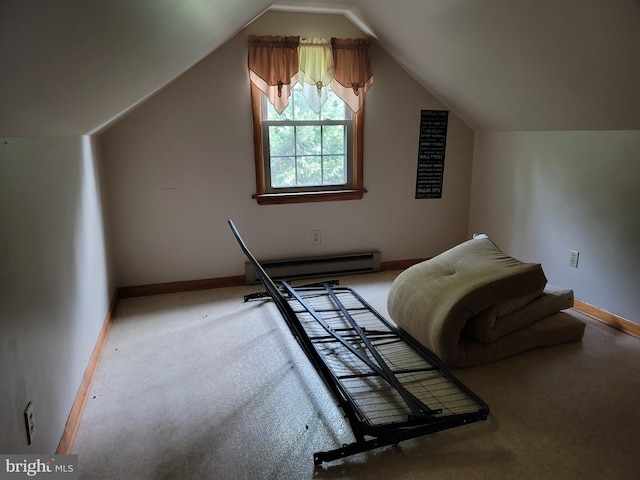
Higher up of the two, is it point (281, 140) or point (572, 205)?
point (281, 140)

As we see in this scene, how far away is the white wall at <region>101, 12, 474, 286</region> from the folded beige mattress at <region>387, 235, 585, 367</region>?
4.35ft

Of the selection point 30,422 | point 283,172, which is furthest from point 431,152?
point 30,422

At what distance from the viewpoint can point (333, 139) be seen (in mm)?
3857

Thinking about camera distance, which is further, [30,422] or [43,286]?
[43,286]

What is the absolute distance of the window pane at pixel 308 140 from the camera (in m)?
3.77

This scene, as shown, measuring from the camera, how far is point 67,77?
4.40ft

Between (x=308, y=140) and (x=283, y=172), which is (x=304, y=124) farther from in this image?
(x=283, y=172)

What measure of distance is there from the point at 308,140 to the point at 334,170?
347 mm

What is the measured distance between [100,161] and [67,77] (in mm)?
1995

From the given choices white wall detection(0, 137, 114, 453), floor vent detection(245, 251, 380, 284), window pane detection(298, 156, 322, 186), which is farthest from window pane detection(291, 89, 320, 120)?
white wall detection(0, 137, 114, 453)

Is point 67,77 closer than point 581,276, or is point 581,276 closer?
→ point 67,77

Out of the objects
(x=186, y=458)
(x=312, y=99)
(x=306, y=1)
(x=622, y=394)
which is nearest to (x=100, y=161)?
(x=312, y=99)

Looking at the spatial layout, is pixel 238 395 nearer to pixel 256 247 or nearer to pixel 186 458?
pixel 186 458

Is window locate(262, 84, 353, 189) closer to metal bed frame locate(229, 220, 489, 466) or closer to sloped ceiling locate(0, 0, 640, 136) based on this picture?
sloped ceiling locate(0, 0, 640, 136)
